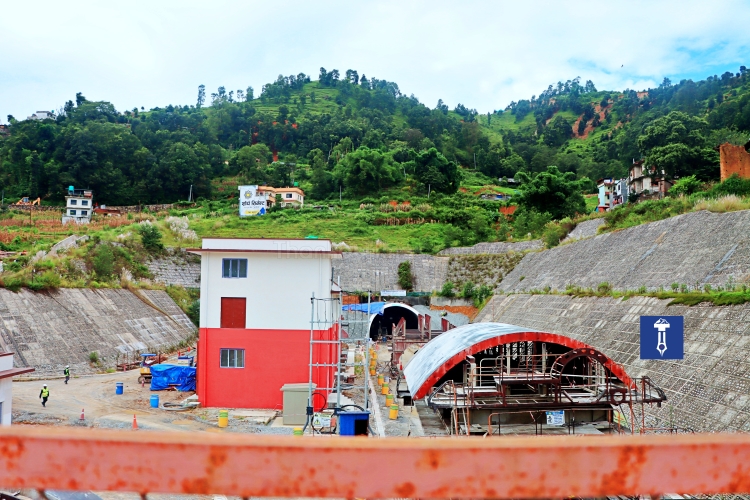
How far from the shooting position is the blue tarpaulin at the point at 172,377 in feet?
70.2

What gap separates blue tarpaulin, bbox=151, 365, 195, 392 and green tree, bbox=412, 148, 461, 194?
2156 inches

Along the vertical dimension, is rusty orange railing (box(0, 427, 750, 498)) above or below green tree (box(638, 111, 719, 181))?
below

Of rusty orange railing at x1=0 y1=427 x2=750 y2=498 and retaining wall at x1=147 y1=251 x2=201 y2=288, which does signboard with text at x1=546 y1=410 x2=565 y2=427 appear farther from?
retaining wall at x1=147 y1=251 x2=201 y2=288

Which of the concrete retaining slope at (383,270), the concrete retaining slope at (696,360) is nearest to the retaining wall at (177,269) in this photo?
the concrete retaining slope at (383,270)

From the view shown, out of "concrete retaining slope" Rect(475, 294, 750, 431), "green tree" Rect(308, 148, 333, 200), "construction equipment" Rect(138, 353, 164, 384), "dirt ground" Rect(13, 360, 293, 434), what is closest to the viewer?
"concrete retaining slope" Rect(475, 294, 750, 431)

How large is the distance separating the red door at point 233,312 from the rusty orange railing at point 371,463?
57.9ft

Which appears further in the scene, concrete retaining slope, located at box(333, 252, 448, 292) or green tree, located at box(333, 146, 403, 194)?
green tree, located at box(333, 146, 403, 194)

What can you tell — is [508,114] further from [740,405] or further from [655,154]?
[740,405]

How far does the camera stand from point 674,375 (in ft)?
41.8

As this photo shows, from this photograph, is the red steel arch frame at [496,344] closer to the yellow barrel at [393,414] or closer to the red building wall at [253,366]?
the yellow barrel at [393,414]

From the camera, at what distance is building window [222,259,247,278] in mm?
18750

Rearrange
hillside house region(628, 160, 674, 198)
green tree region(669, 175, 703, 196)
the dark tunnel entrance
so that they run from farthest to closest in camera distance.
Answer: hillside house region(628, 160, 674, 198)
the dark tunnel entrance
green tree region(669, 175, 703, 196)

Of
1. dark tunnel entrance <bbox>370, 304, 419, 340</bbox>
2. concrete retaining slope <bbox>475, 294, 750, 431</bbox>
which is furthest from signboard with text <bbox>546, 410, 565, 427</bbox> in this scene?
dark tunnel entrance <bbox>370, 304, 419, 340</bbox>

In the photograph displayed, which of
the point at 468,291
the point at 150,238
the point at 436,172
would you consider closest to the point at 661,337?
the point at 468,291
